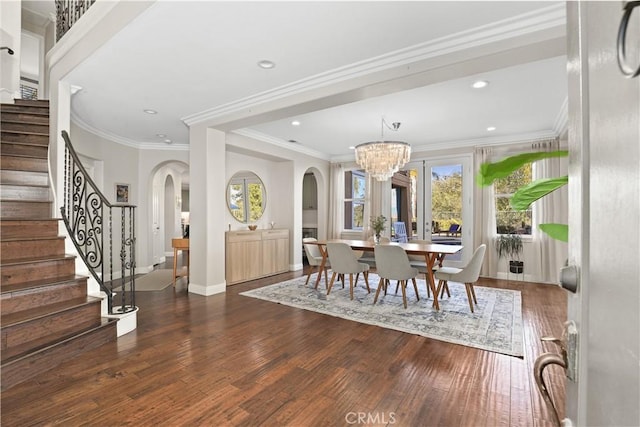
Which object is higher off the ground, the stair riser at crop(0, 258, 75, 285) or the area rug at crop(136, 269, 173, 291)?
the stair riser at crop(0, 258, 75, 285)

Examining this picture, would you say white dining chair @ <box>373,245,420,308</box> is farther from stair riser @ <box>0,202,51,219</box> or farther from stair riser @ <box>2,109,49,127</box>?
stair riser @ <box>2,109,49,127</box>

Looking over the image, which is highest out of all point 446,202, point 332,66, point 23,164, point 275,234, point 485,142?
point 332,66

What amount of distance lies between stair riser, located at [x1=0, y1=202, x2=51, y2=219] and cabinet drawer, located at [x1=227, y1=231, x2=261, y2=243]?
2.42 meters

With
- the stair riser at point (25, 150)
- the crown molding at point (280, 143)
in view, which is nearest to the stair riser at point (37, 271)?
the stair riser at point (25, 150)

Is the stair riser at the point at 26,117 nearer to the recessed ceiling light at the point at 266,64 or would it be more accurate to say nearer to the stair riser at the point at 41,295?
the stair riser at the point at 41,295

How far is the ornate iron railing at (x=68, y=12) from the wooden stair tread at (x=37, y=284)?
2607 millimetres

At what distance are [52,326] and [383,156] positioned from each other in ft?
13.4

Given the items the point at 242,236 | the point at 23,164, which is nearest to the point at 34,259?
the point at 23,164

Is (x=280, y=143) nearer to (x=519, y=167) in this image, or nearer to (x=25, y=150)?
(x=25, y=150)

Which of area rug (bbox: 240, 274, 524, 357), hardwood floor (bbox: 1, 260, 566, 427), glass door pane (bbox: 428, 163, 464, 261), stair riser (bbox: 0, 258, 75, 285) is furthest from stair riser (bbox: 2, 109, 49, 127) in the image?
glass door pane (bbox: 428, 163, 464, 261)

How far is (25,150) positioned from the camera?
11.9ft

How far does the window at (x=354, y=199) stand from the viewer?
7.59m

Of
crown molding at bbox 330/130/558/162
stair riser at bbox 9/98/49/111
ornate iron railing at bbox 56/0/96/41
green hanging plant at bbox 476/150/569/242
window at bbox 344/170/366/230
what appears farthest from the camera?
window at bbox 344/170/366/230

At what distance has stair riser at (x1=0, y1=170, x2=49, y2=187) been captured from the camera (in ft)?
10.7
